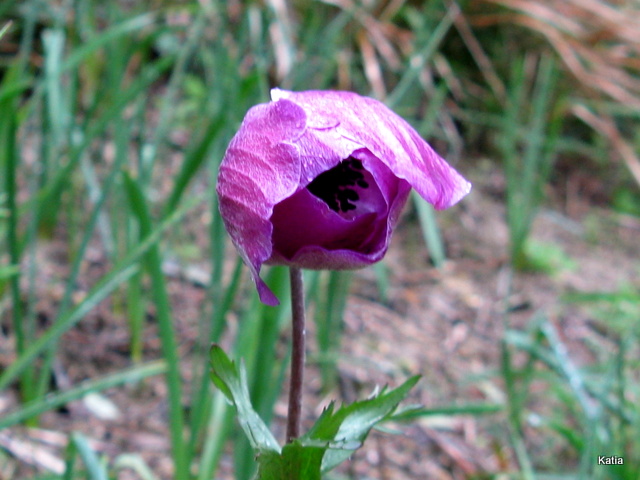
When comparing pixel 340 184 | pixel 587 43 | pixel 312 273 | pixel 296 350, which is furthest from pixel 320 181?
pixel 587 43

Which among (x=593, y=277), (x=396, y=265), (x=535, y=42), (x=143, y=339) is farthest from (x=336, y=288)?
(x=535, y=42)

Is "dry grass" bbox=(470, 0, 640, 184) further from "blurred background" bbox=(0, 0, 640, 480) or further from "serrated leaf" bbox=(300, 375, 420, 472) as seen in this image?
"serrated leaf" bbox=(300, 375, 420, 472)

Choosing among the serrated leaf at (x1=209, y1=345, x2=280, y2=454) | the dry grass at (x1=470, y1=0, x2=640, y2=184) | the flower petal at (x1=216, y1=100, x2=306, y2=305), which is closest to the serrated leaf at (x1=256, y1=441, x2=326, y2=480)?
the serrated leaf at (x1=209, y1=345, x2=280, y2=454)

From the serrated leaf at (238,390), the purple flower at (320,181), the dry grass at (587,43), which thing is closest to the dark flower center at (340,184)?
the purple flower at (320,181)

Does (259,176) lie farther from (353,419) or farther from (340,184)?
(353,419)

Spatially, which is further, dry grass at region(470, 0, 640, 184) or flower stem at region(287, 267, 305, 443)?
dry grass at region(470, 0, 640, 184)

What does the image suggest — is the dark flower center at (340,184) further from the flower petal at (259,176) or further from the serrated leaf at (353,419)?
the serrated leaf at (353,419)

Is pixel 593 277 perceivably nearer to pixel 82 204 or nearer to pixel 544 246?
pixel 544 246
